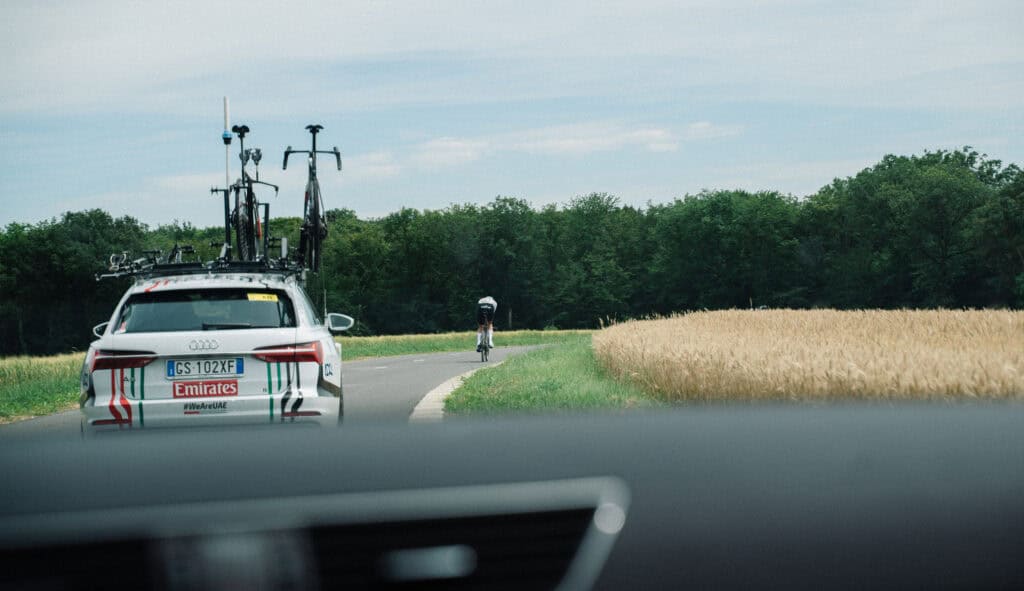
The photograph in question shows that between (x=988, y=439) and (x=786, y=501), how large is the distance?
0.35 metres

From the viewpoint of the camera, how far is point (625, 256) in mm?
106688

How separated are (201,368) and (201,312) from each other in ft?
1.66

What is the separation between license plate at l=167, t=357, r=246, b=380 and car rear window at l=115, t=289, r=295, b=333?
28 centimetres

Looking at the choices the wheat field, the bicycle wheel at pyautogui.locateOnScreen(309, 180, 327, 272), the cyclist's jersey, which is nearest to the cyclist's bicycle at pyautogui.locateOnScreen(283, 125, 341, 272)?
the bicycle wheel at pyautogui.locateOnScreen(309, 180, 327, 272)

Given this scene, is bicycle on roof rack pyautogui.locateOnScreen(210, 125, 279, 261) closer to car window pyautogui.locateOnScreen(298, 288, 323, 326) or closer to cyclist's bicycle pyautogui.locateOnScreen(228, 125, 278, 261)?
cyclist's bicycle pyautogui.locateOnScreen(228, 125, 278, 261)

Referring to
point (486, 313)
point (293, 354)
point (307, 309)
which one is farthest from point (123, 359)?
point (486, 313)

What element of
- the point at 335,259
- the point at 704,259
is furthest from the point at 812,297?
the point at 335,259

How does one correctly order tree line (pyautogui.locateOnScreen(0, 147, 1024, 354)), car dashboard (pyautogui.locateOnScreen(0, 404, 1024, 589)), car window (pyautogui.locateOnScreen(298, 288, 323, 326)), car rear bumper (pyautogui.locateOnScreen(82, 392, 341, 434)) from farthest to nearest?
tree line (pyautogui.locateOnScreen(0, 147, 1024, 354)), car window (pyautogui.locateOnScreen(298, 288, 323, 326)), car rear bumper (pyautogui.locateOnScreen(82, 392, 341, 434)), car dashboard (pyautogui.locateOnScreen(0, 404, 1024, 589))

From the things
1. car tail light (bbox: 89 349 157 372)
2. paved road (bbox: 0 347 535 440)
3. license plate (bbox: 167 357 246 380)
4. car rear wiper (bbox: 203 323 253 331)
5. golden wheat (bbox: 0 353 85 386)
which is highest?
car rear wiper (bbox: 203 323 253 331)

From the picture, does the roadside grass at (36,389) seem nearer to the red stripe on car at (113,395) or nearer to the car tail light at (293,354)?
the red stripe on car at (113,395)

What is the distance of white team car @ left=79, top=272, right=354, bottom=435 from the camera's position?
285 inches

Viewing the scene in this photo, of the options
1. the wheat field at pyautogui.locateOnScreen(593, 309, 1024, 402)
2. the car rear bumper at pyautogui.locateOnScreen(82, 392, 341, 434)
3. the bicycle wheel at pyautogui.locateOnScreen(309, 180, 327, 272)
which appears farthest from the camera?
the bicycle wheel at pyautogui.locateOnScreen(309, 180, 327, 272)

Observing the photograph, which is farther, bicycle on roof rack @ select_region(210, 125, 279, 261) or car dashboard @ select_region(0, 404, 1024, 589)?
bicycle on roof rack @ select_region(210, 125, 279, 261)

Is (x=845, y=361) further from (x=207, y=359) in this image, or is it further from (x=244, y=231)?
(x=244, y=231)
